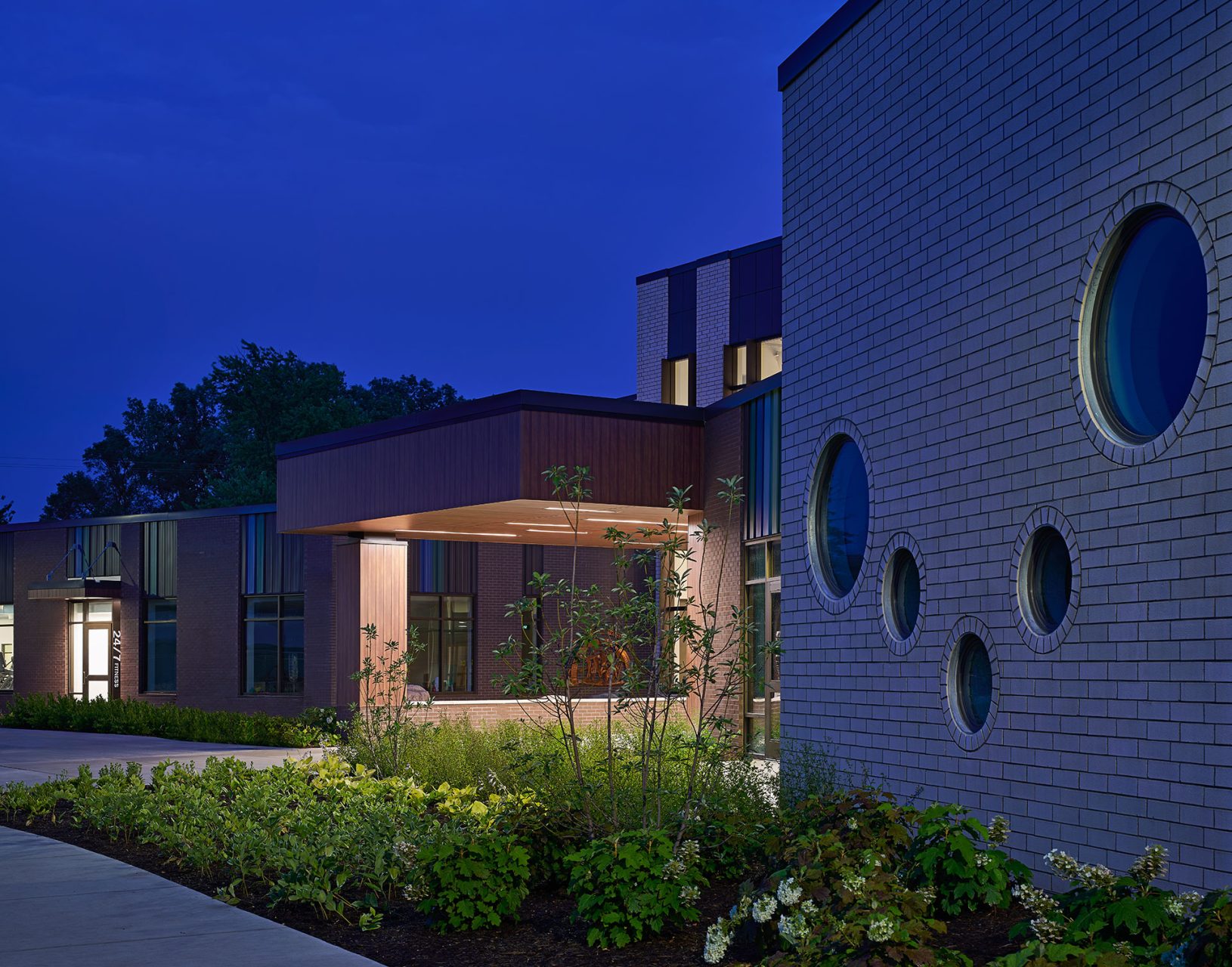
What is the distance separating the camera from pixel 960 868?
750cm

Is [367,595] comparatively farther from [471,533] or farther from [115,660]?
[115,660]

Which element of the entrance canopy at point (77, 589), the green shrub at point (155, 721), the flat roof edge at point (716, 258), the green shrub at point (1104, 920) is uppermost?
the flat roof edge at point (716, 258)

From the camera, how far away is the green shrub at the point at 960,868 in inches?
294

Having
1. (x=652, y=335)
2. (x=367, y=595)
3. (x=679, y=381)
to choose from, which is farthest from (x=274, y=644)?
(x=652, y=335)

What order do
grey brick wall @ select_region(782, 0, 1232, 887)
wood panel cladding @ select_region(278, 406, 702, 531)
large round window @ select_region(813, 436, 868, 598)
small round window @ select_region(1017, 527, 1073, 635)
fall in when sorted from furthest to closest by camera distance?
wood panel cladding @ select_region(278, 406, 702, 531), large round window @ select_region(813, 436, 868, 598), small round window @ select_region(1017, 527, 1073, 635), grey brick wall @ select_region(782, 0, 1232, 887)

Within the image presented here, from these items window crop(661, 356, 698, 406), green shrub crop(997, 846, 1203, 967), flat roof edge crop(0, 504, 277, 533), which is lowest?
green shrub crop(997, 846, 1203, 967)

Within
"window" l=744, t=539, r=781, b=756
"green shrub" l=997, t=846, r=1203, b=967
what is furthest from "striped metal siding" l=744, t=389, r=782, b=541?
"green shrub" l=997, t=846, r=1203, b=967

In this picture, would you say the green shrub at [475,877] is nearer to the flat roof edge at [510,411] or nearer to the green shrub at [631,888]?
the green shrub at [631,888]

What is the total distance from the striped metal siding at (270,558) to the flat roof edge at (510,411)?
1208 cm

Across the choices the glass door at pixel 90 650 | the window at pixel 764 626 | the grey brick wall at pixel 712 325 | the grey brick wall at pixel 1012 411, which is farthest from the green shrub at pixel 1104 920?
the glass door at pixel 90 650

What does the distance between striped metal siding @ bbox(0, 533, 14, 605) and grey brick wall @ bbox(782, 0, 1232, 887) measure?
32636mm

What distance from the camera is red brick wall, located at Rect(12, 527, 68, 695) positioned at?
124 ft

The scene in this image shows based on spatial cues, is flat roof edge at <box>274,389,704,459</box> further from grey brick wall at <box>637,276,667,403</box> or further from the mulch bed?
grey brick wall at <box>637,276,667,403</box>

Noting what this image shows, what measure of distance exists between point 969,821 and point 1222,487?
2.35 meters
